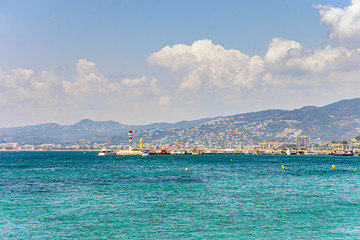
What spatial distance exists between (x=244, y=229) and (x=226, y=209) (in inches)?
381

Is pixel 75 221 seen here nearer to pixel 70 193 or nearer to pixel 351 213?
pixel 70 193

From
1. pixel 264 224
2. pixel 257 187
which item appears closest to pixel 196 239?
pixel 264 224

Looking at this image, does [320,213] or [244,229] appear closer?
[244,229]

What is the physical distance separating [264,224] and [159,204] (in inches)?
623

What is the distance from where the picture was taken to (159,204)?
52500mm

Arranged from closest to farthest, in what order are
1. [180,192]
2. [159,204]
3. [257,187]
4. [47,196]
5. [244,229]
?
[244,229] < [159,204] < [47,196] < [180,192] < [257,187]

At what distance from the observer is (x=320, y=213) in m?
47.3

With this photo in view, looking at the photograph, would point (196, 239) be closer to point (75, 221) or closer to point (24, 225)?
point (75, 221)

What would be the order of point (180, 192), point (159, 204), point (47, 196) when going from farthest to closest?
point (180, 192) < point (47, 196) < point (159, 204)

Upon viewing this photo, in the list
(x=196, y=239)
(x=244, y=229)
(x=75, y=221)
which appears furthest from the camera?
(x=75, y=221)

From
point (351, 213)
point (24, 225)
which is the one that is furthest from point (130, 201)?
point (351, 213)

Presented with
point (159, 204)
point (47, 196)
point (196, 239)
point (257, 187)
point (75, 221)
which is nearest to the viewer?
point (196, 239)

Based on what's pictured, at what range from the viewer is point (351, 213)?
47.4 metres

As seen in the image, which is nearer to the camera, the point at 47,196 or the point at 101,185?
the point at 47,196
